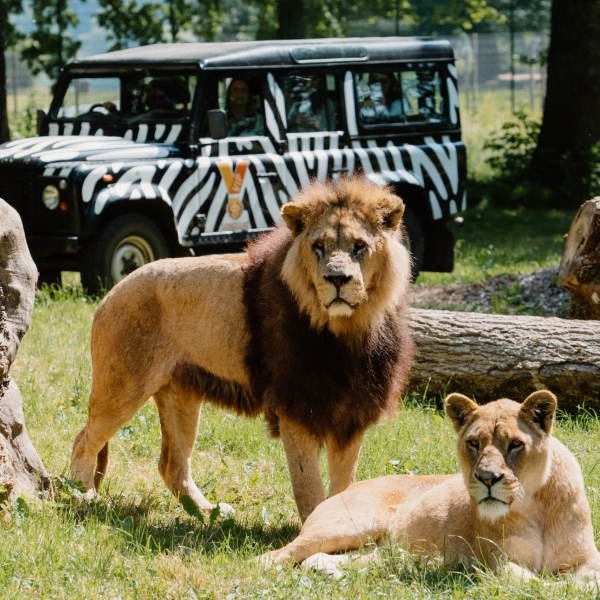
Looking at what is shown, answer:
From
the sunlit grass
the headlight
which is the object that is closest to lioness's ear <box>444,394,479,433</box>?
the sunlit grass

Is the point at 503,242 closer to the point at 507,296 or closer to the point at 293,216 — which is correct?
the point at 507,296

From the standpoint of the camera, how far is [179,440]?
20.8 feet

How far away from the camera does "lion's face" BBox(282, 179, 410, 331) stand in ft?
17.6

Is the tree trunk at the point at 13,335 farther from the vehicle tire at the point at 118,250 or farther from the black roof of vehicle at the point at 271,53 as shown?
the black roof of vehicle at the point at 271,53

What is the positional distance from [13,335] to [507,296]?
6.66 metres

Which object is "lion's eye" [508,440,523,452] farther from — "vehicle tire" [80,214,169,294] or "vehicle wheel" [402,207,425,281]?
"vehicle wheel" [402,207,425,281]

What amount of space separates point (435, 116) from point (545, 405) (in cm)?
948

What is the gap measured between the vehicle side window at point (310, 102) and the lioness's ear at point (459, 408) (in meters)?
7.68

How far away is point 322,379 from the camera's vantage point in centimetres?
561

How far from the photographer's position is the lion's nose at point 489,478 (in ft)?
14.1

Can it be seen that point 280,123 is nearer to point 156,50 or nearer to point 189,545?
point 156,50

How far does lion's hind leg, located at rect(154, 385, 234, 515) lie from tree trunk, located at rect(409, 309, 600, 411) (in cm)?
207

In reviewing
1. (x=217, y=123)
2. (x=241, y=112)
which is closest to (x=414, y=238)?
(x=241, y=112)

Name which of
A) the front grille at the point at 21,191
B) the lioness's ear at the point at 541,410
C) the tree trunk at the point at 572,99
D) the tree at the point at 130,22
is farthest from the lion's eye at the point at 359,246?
the tree at the point at 130,22
